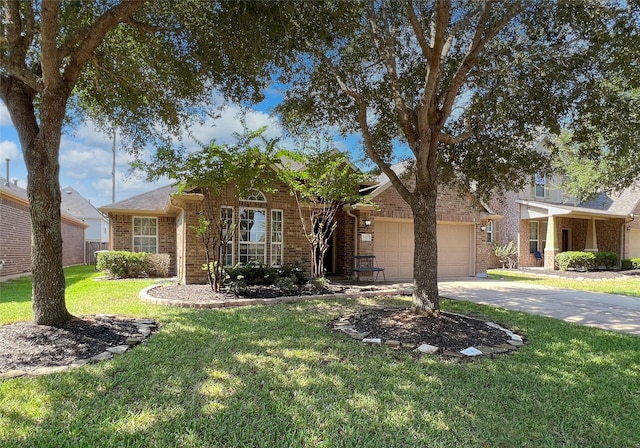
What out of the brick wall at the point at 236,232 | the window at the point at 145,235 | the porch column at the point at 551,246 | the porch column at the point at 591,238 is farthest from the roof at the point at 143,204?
the porch column at the point at 591,238

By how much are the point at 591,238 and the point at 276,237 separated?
18425mm

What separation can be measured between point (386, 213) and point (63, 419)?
1174cm

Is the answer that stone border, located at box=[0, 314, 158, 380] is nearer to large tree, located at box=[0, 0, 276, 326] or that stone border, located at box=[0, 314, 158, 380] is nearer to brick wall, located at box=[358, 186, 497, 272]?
large tree, located at box=[0, 0, 276, 326]

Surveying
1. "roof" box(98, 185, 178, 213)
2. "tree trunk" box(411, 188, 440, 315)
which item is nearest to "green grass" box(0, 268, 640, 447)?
"tree trunk" box(411, 188, 440, 315)

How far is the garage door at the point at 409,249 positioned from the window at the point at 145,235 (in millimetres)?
9636

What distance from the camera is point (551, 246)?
1922cm

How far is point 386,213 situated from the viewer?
13.7 metres

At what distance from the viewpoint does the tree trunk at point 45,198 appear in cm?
520

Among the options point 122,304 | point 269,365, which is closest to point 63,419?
point 269,365

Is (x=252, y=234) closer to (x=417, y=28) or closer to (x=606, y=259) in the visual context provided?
(x=417, y=28)

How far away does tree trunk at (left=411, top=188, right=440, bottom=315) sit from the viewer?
6332mm

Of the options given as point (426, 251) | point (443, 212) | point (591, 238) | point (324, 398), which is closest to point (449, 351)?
point (426, 251)

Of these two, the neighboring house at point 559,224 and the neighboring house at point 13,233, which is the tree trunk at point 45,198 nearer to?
the neighboring house at point 13,233

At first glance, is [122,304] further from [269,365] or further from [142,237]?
[142,237]
